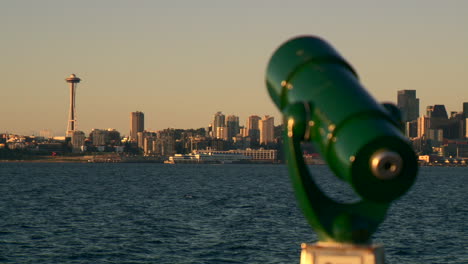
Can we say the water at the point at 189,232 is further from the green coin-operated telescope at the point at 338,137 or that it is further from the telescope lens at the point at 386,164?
the telescope lens at the point at 386,164

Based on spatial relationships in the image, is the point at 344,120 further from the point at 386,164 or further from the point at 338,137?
the point at 386,164

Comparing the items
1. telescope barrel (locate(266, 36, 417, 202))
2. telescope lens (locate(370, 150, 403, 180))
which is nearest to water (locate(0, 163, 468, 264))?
telescope barrel (locate(266, 36, 417, 202))

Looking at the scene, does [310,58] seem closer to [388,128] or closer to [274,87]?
[274,87]

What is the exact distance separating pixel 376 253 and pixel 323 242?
0.71m

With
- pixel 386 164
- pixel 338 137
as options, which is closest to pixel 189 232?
pixel 338 137

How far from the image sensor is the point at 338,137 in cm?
822

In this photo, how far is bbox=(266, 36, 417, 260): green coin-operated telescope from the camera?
7930 millimetres

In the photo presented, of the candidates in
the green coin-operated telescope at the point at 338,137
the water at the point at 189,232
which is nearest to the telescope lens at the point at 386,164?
the green coin-operated telescope at the point at 338,137

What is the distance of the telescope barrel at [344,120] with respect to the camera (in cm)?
791

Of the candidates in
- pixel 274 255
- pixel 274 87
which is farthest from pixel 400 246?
pixel 274 87

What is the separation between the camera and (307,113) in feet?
28.4

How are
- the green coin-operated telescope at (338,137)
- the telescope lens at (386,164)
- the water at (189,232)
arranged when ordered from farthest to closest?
1. the water at (189,232)
2. the green coin-operated telescope at (338,137)
3. the telescope lens at (386,164)

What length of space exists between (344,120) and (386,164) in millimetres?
639

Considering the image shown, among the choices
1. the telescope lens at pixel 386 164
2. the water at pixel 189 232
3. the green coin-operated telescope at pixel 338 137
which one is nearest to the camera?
the telescope lens at pixel 386 164
